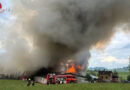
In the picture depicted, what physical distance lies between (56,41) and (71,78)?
13461 millimetres

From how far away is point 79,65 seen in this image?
52.3 metres

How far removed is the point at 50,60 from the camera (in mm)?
50875

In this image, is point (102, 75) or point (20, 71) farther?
point (102, 75)

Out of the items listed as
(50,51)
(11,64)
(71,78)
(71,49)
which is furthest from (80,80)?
(11,64)

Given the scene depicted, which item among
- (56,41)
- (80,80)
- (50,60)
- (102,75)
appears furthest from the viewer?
(102,75)

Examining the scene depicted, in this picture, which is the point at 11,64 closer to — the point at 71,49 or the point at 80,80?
the point at 71,49

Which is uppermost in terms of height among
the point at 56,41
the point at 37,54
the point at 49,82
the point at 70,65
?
the point at 56,41

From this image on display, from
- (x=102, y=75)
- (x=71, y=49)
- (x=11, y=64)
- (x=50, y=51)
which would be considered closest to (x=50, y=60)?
(x=50, y=51)

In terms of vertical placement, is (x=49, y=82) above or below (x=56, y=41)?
below

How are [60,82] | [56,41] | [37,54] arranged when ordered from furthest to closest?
1. [37,54]
2. [56,41]
3. [60,82]

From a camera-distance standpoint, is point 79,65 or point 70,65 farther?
point 79,65

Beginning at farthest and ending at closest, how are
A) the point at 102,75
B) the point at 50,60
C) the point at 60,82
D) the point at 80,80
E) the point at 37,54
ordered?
1. the point at 102,75
2. the point at 50,60
3. the point at 37,54
4. the point at 80,80
5. the point at 60,82

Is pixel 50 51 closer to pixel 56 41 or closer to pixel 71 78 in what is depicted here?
pixel 56 41

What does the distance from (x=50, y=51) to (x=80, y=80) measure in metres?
14.5
